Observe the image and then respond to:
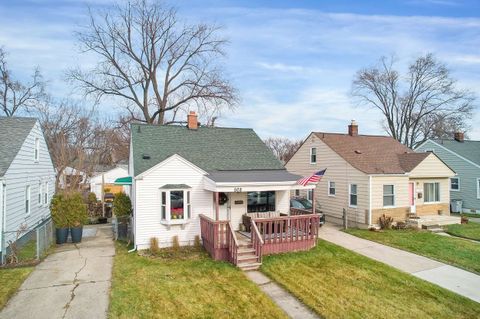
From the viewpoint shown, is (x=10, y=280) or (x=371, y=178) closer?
(x=10, y=280)

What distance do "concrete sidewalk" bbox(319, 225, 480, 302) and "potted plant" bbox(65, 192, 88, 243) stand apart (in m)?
11.2

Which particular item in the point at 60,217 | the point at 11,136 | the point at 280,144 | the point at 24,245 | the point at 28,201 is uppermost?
the point at 280,144

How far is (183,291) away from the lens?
8.93m

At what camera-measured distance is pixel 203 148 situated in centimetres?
1568

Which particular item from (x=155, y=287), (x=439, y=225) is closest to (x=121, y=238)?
(x=155, y=287)

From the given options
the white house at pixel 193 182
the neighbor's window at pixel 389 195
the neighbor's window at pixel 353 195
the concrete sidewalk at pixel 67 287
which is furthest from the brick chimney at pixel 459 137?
the concrete sidewalk at pixel 67 287

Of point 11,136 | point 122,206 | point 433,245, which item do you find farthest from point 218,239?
point 11,136

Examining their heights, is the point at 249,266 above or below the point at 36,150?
below

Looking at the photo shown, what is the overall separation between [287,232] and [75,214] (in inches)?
364

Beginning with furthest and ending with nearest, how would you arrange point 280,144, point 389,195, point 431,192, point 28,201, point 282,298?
point 280,144 < point 431,192 < point 389,195 < point 28,201 < point 282,298

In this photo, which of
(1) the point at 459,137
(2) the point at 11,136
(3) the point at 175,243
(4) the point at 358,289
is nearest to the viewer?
(4) the point at 358,289

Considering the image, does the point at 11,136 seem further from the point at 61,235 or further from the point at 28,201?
the point at 61,235

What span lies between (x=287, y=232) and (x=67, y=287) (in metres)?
7.78

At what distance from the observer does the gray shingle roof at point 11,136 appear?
12.2 m
